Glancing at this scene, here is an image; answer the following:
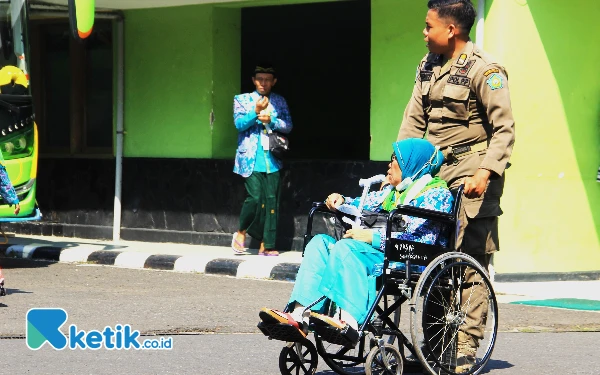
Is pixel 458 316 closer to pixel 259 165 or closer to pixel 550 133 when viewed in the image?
pixel 550 133

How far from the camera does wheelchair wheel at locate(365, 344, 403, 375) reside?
590 cm

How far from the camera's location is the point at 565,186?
36.7 ft

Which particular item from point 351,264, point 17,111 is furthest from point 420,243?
point 17,111

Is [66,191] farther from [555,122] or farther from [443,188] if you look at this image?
[443,188]

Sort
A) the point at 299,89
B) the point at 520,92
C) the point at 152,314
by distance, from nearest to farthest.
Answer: the point at 152,314
the point at 520,92
the point at 299,89

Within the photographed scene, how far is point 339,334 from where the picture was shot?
228 inches

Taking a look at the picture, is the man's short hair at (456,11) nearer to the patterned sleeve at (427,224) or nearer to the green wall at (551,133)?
the patterned sleeve at (427,224)

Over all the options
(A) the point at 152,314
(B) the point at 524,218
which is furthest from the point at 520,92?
(A) the point at 152,314

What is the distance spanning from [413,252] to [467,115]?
38.3 inches

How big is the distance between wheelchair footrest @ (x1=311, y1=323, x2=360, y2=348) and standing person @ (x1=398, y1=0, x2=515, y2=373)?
897mm

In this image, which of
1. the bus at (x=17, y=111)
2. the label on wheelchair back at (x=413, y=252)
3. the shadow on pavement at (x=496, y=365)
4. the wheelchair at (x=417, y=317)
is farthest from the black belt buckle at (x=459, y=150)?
the bus at (x=17, y=111)

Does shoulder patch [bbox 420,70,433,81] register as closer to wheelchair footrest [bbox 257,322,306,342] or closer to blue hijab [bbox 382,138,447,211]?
blue hijab [bbox 382,138,447,211]

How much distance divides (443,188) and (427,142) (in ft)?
0.89

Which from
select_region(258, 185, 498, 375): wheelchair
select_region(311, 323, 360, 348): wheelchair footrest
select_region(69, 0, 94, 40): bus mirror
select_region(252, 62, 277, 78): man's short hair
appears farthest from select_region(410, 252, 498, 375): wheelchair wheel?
select_region(252, 62, 277, 78): man's short hair
